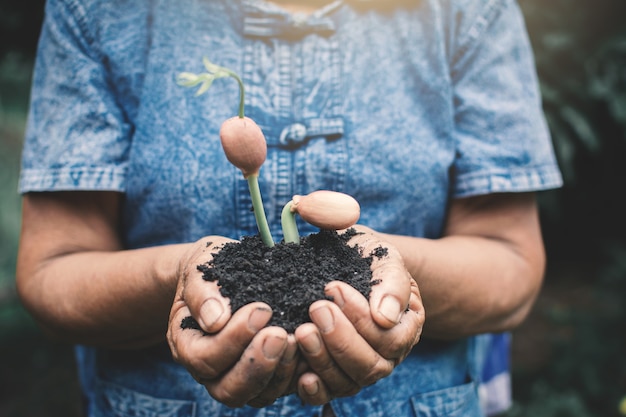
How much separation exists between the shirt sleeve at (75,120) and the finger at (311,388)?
616mm

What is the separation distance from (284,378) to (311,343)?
0.09 meters

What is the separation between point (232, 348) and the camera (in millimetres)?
741

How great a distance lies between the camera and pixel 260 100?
45.3 inches

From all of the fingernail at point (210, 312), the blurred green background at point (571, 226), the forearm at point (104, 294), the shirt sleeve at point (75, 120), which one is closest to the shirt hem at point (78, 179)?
the shirt sleeve at point (75, 120)

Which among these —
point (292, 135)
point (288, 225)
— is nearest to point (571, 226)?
point (292, 135)

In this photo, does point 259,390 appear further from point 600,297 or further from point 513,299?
point 600,297

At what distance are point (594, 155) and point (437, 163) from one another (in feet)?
5.89

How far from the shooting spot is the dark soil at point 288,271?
0.81 m

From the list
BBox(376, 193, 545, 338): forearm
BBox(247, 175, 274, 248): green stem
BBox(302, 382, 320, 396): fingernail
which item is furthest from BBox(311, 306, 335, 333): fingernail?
BBox(376, 193, 545, 338): forearm

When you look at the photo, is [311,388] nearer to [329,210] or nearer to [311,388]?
[311,388]

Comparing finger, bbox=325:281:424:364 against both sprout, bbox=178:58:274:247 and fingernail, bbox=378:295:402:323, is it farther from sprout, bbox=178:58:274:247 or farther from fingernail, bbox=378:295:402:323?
sprout, bbox=178:58:274:247

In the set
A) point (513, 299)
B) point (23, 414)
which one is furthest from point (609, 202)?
point (23, 414)

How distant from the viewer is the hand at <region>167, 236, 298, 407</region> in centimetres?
73

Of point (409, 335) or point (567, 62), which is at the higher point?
point (567, 62)
